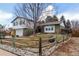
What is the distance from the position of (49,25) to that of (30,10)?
0.33m

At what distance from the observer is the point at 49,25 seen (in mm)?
2590

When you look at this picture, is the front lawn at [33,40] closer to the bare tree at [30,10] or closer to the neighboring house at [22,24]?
the neighboring house at [22,24]

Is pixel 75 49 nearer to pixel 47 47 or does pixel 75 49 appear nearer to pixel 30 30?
pixel 47 47

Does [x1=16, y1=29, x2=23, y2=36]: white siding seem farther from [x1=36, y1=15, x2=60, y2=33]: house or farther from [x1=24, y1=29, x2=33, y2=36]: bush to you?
[x1=36, y1=15, x2=60, y2=33]: house

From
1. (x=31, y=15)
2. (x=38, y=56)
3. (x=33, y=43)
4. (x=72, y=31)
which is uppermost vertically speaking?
(x=31, y=15)

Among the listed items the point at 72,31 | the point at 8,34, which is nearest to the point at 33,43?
the point at 8,34

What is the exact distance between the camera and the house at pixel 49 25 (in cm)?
258

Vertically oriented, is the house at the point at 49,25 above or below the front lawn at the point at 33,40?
above

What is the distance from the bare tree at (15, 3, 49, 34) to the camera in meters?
2.59

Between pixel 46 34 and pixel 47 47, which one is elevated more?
pixel 46 34

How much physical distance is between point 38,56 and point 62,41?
389mm

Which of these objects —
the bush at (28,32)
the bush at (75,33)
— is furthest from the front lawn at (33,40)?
the bush at (75,33)

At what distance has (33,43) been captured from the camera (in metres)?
2.61

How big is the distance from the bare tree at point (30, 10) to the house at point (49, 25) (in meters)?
0.11
